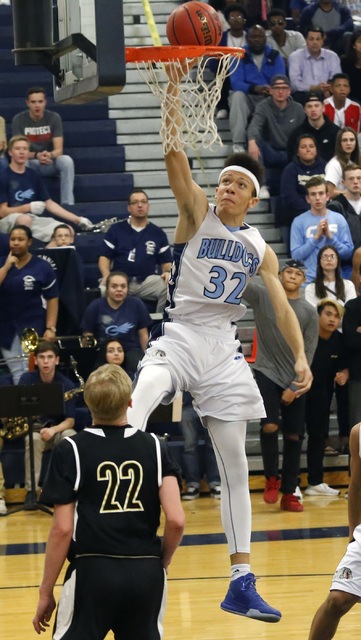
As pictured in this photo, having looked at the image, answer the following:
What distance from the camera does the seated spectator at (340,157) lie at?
12320mm

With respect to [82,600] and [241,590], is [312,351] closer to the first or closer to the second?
[241,590]

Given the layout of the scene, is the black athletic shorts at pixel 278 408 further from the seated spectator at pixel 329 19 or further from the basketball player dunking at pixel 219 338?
the seated spectator at pixel 329 19

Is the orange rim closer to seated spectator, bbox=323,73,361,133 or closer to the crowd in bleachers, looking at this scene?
the crowd in bleachers

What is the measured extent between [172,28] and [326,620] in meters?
3.18

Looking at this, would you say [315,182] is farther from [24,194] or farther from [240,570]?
[240,570]

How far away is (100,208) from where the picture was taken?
1320 centimetres

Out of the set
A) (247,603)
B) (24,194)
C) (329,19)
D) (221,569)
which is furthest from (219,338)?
(329,19)

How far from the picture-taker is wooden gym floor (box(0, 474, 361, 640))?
6.43 meters

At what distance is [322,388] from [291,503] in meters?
1.25

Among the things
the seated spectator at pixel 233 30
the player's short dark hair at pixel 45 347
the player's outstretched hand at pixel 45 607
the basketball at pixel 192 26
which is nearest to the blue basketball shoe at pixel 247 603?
the player's outstretched hand at pixel 45 607

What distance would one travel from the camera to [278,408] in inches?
394

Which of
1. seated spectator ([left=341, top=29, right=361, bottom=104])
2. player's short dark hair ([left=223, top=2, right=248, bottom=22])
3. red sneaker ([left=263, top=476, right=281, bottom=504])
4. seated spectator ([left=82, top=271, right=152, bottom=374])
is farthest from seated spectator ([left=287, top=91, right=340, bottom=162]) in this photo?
red sneaker ([left=263, top=476, right=281, bottom=504])

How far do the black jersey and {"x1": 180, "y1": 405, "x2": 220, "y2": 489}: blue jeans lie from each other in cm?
599

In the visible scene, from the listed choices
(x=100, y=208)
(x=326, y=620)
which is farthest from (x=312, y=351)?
(x=326, y=620)
